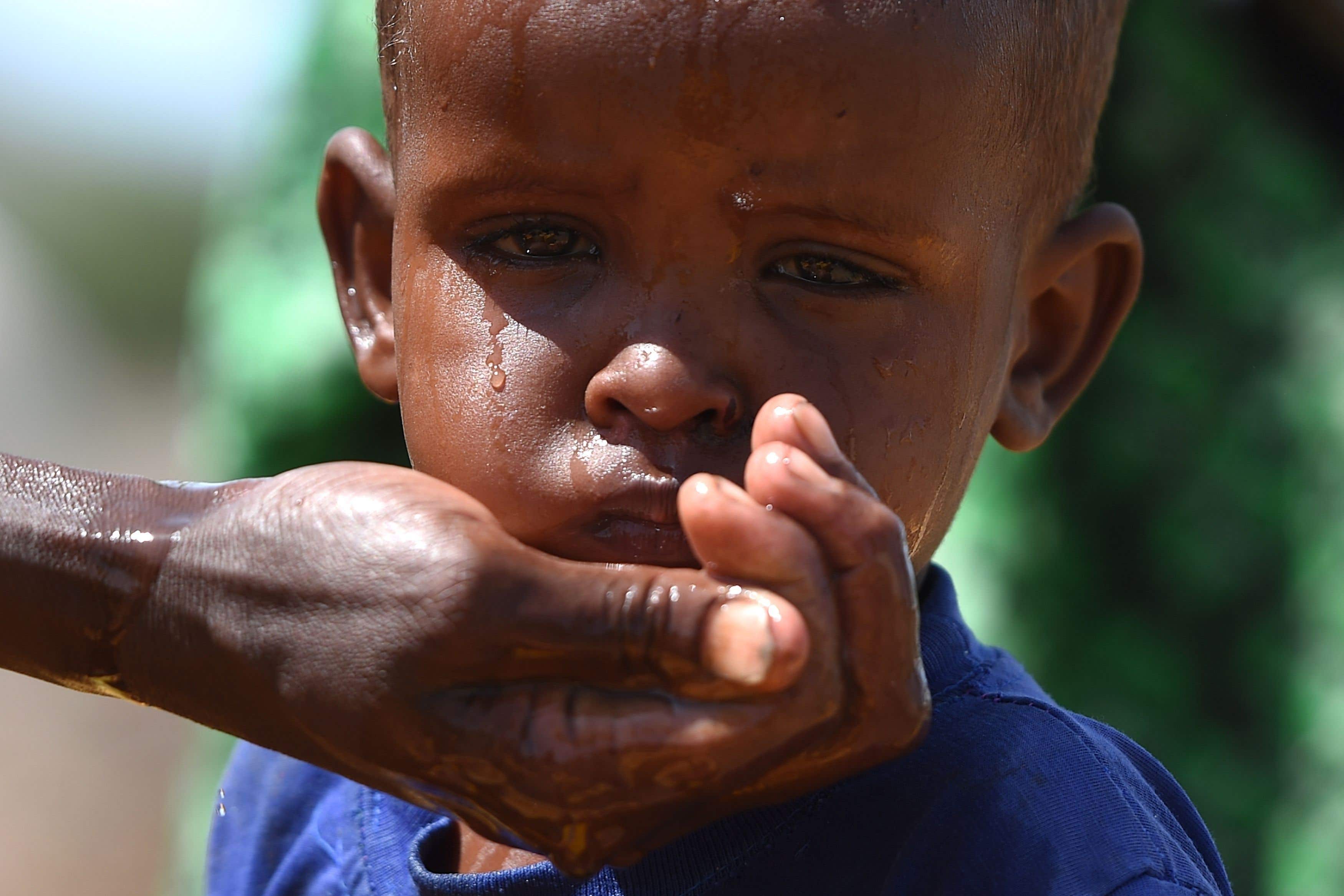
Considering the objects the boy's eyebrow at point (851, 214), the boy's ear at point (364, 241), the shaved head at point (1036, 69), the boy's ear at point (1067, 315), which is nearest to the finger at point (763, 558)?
the boy's eyebrow at point (851, 214)

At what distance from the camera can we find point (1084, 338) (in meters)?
1.66

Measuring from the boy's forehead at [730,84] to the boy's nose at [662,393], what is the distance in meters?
0.17

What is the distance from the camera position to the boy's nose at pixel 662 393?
113 centimetres

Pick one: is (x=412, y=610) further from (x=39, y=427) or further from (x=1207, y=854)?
(x=39, y=427)

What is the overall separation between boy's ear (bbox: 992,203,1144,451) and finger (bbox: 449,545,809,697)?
746mm

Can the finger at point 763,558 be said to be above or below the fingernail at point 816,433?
below

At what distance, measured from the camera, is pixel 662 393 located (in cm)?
113

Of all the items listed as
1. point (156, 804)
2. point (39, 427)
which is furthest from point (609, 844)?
point (39, 427)

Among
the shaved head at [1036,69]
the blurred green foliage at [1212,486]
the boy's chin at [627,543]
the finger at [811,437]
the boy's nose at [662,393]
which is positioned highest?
the shaved head at [1036,69]

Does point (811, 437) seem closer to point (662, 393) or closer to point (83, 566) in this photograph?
point (662, 393)

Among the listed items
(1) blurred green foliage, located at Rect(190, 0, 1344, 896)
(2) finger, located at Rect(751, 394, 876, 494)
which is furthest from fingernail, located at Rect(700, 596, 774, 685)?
(1) blurred green foliage, located at Rect(190, 0, 1344, 896)

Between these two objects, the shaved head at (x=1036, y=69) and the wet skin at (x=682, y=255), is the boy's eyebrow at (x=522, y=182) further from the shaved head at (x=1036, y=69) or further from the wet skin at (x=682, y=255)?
the shaved head at (x=1036, y=69)

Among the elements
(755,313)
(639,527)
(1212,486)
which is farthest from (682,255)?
(1212,486)

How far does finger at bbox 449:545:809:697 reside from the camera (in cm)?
88
